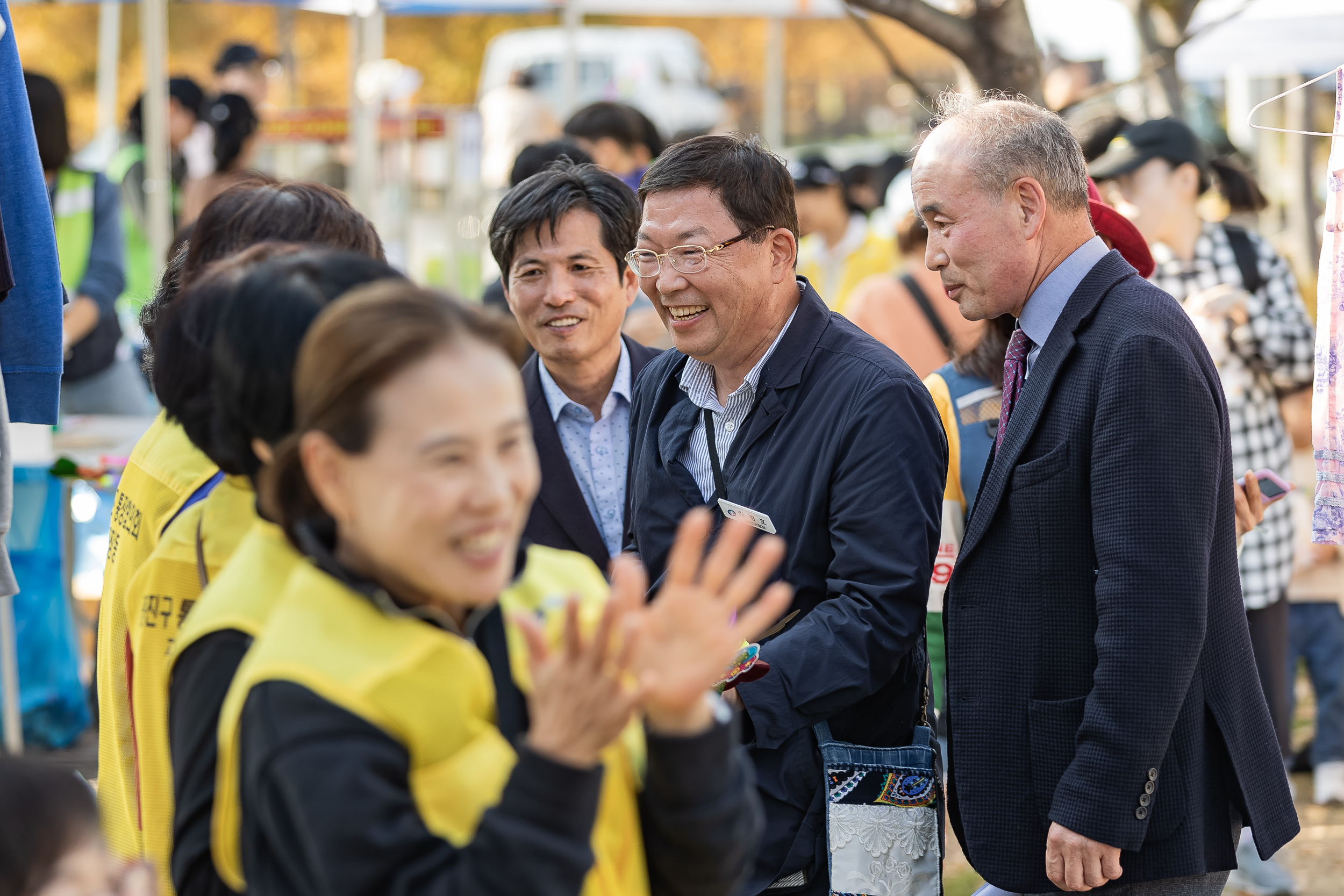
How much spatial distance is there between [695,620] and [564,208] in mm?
2014

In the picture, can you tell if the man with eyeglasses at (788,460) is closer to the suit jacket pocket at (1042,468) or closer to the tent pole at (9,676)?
the suit jacket pocket at (1042,468)

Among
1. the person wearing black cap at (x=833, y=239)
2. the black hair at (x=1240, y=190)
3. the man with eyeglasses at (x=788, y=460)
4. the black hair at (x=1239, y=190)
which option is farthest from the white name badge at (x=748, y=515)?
the person wearing black cap at (x=833, y=239)

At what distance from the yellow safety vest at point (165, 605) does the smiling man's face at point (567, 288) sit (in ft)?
4.77

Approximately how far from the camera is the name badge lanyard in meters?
2.67

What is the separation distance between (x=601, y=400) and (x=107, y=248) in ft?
9.66

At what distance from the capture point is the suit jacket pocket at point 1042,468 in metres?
2.28

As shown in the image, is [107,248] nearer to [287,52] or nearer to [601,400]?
[601,400]

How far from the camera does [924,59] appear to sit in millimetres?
29562

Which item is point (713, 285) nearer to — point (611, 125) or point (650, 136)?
point (611, 125)

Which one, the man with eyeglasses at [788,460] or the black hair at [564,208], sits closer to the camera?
the man with eyeglasses at [788,460]

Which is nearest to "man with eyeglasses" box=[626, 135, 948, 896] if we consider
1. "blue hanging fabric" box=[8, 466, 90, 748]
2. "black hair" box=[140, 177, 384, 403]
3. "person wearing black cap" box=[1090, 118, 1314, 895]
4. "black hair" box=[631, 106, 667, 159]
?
"black hair" box=[140, 177, 384, 403]

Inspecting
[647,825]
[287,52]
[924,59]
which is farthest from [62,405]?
[924,59]

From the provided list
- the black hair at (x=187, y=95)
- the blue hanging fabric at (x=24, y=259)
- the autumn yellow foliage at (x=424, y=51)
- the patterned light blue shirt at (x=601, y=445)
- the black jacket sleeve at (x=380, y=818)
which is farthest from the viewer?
the autumn yellow foliage at (x=424, y=51)

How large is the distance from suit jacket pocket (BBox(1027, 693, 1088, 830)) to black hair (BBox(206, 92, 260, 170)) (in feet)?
17.1
